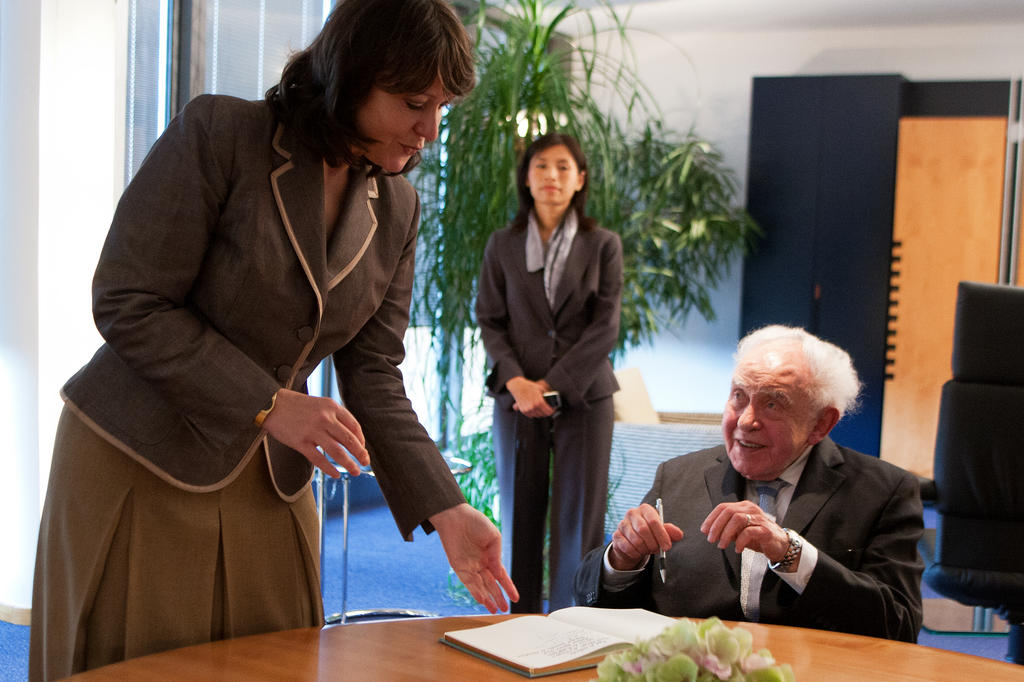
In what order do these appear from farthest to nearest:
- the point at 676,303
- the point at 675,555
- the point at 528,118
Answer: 1. the point at 676,303
2. the point at 528,118
3. the point at 675,555

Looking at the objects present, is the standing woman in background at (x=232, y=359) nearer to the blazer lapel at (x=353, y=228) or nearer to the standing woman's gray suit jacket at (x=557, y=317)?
the blazer lapel at (x=353, y=228)

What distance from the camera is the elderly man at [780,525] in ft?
5.86

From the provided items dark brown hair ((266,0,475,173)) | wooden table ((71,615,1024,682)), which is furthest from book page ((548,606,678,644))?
dark brown hair ((266,0,475,173))

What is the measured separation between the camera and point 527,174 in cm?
371

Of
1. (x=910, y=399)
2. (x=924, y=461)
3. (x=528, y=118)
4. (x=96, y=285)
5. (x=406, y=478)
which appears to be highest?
(x=528, y=118)

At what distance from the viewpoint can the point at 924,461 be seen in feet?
21.1

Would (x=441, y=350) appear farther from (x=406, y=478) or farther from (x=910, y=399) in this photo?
(x=910, y=399)

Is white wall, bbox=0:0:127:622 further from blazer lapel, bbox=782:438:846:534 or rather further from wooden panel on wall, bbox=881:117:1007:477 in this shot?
wooden panel on wall, bbox=881:117:1007:477

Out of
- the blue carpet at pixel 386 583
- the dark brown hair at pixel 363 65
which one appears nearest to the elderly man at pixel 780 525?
the dark brown hair at pixel 363 65

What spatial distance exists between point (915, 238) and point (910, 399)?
3.30 ft

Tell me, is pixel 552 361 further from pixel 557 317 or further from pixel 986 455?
pixel 986 455

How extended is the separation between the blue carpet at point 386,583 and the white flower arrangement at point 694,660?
263 cm

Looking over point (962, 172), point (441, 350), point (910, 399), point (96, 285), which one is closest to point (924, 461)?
point (910, 399)

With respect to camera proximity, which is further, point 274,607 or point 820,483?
point 820,483
